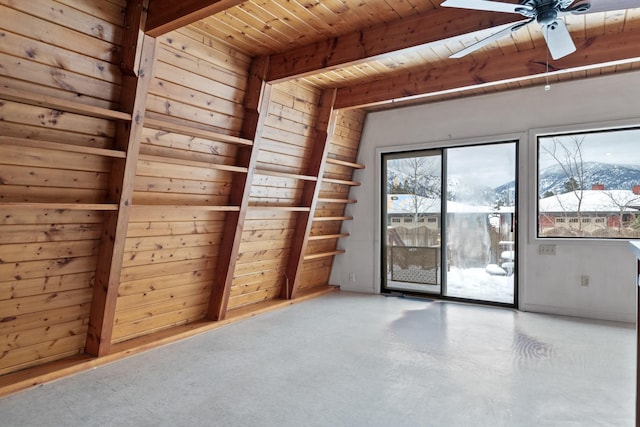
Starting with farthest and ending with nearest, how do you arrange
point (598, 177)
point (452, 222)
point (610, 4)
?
point (452, 222)
point (598, 177)
point (610, 4)

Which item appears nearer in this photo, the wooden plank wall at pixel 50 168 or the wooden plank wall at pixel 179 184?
the wooden plank wall at pixel 50 168

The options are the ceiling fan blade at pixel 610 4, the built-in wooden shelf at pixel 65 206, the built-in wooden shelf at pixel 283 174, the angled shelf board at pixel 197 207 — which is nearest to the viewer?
the ceiling fan blade at pixel 610 4

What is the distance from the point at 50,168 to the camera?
259cm

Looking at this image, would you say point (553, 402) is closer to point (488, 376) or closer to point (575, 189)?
point (488, 376)

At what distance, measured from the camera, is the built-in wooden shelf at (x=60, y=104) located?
2256mm

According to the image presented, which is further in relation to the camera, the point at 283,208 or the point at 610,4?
the point at 283,208

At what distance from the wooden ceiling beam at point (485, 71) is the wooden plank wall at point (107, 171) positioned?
77cm

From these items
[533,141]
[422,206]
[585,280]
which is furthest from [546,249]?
[422,206]

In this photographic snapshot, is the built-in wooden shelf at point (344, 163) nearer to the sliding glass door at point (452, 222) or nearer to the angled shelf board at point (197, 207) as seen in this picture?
the sliding glass door at point (452, 222)

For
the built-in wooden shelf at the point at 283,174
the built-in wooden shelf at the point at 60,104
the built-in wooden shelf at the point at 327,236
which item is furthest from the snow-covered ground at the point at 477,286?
the built-in wooden shelf at the point at 60,104

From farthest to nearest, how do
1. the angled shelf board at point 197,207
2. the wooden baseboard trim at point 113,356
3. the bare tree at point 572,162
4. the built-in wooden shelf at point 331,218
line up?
1. the built-in wooden shelf at point 331,218
2. the bare tree at point 572,162
3. the angled shelf board at point 197,207
4. the wooden baseboard trim at point 113,356

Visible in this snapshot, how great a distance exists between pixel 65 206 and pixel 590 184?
532cm

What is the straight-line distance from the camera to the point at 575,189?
4727 mm

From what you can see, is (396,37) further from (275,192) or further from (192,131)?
(275,192)
